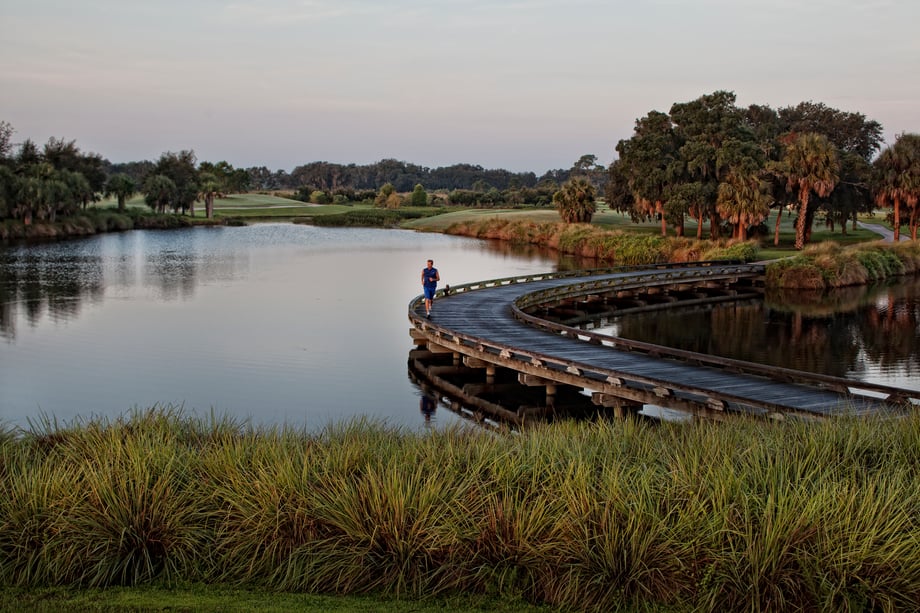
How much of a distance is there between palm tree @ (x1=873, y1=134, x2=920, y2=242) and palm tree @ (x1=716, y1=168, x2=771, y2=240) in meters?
9.45

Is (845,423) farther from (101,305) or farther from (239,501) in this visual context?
(101,305)

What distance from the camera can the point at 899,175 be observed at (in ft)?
175

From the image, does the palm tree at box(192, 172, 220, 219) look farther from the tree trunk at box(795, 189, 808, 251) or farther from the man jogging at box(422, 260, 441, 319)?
the man jogging at box(422, 260, 441, 319)

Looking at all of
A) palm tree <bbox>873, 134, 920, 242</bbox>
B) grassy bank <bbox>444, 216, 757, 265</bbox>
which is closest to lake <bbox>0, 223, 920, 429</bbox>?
grassy bank <bbox>444, 216, 757, 265</bbox>

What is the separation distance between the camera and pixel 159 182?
99125 millimetres

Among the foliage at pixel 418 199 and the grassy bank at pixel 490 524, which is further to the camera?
the foliage at pixel 418 199

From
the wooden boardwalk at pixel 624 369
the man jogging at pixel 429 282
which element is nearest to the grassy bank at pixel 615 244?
the wooden boardwalk at pixel 624 369

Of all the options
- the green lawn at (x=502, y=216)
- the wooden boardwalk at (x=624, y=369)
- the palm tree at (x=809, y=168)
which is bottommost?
the wooden boardwalk at (x=624, y=369)

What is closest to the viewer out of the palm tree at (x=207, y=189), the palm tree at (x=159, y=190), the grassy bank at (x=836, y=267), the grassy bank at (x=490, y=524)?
the grassy bank at (x=490, y=524)

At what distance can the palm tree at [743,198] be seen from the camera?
50.1 metres

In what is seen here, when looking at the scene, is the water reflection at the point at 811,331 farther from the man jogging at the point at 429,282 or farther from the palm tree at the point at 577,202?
the palm tree at the point at 577,202

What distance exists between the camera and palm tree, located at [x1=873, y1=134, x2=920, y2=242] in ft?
174

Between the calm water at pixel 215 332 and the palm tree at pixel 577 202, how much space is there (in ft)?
44.4

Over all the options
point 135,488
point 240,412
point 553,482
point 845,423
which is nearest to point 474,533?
point 553,482
